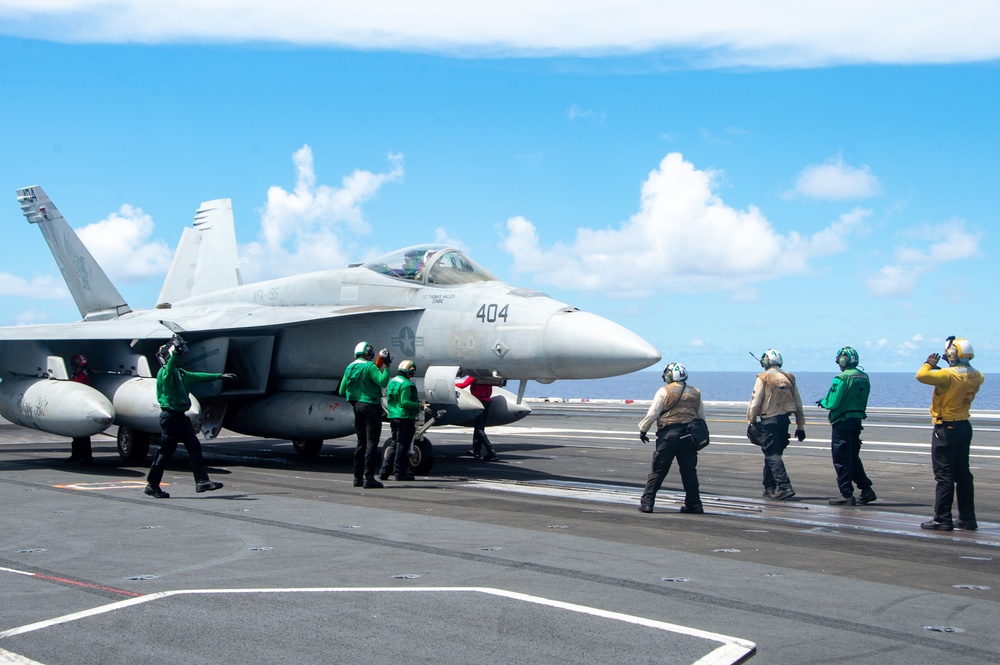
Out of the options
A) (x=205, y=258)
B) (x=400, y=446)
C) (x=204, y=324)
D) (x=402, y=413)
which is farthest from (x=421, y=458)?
(x=205, y=258)

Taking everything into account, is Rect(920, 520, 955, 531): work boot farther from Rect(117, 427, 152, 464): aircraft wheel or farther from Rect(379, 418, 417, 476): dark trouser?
Rect(117, 427, 152, 464): aircraft wheel

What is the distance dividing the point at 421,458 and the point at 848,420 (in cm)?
631

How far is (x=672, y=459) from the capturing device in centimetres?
1080

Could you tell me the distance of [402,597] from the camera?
6086 millimetres

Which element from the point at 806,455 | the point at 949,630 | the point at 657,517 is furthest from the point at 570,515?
the point at 806,455

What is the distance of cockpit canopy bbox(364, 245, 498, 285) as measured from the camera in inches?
611

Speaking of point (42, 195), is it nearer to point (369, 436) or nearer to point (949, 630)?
point (369, 436)

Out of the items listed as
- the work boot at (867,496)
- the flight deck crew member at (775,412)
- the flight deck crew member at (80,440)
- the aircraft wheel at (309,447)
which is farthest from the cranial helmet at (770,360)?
the flight deck crew member at (80,440)

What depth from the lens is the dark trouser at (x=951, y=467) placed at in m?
9.88

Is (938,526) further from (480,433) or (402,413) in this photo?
(480,433)

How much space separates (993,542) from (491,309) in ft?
24.7

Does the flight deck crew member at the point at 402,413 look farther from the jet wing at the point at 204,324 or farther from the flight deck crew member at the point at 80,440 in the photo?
the flight deck crew member at the point at 80,440

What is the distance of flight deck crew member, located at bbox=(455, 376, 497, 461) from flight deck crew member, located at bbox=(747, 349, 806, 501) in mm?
4491

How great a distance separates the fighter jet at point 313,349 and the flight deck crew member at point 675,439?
1.83 metres
